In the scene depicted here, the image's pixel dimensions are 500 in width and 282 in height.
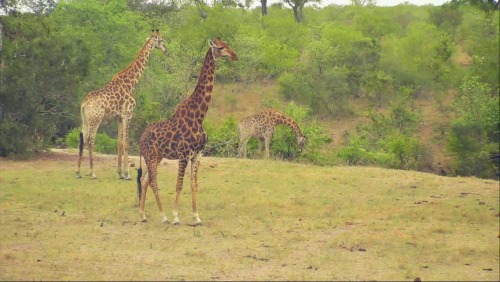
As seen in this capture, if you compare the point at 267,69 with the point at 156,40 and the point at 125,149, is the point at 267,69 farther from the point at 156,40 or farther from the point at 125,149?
the point at 125,149

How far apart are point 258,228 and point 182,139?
190 cm

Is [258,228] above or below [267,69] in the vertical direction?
below

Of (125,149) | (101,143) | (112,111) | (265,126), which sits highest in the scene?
(112,111)

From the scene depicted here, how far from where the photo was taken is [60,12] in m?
26.3

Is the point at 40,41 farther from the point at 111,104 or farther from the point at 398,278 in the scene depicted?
the point at 398,278

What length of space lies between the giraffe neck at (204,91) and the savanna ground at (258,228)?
1887 mm

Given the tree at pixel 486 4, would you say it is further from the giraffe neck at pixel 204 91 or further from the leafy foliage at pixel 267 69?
the giraffe neck at pixel 204 91

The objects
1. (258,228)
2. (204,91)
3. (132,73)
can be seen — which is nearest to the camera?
(258,228)

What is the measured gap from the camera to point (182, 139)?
425 inches

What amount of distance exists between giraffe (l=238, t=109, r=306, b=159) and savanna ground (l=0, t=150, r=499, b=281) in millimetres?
3848

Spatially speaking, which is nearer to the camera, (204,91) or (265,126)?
(204,91)

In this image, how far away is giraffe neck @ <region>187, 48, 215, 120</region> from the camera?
11094 millimetres

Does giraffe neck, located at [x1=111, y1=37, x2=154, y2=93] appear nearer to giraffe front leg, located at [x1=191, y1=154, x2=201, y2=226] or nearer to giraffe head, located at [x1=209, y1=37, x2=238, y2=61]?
giraffe head, located at [x1=209, y1=37, x2=238, y2=61]


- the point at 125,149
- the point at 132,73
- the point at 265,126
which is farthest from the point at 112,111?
the point at 265,126
